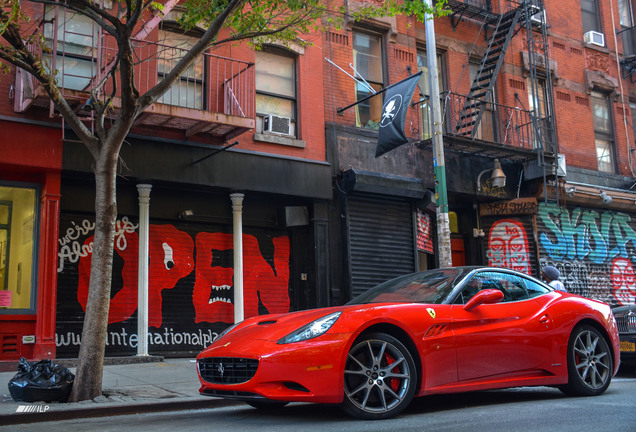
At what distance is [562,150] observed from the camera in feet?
60.8

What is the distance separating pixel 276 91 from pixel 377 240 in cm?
395

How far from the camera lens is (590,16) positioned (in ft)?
68.3

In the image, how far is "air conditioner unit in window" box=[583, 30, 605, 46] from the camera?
2011cm

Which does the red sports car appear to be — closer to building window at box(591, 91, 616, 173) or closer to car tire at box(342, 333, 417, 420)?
car tire at box(342, 333, 417, 420)

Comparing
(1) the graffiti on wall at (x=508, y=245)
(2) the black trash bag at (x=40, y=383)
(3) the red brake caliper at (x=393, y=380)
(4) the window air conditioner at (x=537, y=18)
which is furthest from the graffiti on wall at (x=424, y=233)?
(3) the red brake caliper at (x=393, y=380)

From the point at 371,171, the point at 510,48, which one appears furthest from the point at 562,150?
the point at 371,171

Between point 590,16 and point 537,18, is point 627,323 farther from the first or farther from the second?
point 590,16

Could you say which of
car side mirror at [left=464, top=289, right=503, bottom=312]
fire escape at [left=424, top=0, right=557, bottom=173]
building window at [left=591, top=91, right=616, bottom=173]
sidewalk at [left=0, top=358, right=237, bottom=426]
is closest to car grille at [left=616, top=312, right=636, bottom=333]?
car side mirror at [left=464, top=289, right=503, bottom=312]

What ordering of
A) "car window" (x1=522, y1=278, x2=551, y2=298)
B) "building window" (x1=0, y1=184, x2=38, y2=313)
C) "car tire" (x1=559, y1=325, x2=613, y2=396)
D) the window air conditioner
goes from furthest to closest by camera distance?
the window air conditioner
"building window" (x1=0, y1=184, x2=38, y2=313)
"car window" (x1=522, y1=278, x2=551, y2=298)
"car tire" (x1=559, y1=325, x2=613, y2=396)

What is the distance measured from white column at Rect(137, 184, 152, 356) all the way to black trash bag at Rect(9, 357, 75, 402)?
163 inches

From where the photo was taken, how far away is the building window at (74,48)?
38.0 feet

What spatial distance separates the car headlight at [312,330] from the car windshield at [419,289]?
100 centimetres

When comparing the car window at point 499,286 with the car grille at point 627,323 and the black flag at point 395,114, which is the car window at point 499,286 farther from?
the black flag at point 395,114

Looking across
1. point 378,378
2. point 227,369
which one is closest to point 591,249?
point 378,378
